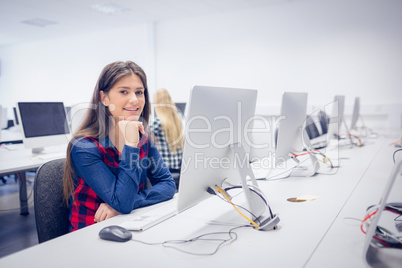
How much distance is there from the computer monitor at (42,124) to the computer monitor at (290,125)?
2034 millimetres

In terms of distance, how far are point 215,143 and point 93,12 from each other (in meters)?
5.51

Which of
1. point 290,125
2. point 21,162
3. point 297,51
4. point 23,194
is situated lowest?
point 23,194

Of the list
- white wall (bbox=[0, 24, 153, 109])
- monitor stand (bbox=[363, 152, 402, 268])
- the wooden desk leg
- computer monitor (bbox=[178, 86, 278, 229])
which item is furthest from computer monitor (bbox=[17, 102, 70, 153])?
white wall (bbox=[0, 24, 153, 109])

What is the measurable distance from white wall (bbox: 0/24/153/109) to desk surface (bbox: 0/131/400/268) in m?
5.71

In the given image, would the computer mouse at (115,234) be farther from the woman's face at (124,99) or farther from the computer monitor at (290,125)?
the computer monitor at (290,125)

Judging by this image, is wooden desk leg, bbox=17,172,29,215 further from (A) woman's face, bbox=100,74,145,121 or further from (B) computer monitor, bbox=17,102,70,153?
(A) woman's face, bbox=100,74,145,121

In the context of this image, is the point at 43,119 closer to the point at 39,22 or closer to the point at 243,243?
the point at 243,243

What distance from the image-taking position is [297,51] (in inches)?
205

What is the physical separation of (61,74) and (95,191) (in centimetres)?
782

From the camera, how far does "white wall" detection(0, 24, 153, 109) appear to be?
6.80 metres

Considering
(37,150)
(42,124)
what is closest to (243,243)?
(42,124)

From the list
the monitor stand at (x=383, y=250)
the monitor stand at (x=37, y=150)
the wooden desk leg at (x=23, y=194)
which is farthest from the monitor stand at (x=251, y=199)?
the wooden desk leg at (x=23, y=194)

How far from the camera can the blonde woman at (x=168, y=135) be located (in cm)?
269

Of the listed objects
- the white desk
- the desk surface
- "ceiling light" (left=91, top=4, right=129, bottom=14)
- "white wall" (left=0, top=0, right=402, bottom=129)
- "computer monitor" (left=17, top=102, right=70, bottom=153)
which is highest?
"ceiling light" (left=91, top=4, right=129, bottom=14)
